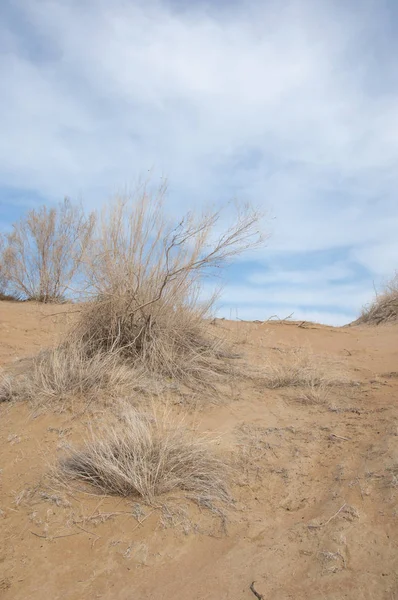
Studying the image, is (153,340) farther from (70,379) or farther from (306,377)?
(306,377)

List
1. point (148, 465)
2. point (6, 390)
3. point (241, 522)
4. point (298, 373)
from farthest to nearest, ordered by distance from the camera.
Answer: point (298, 373), point (6, 390), point (148, 465), point (241, 522)

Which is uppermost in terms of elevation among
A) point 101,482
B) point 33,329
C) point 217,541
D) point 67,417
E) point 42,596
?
point 33,329

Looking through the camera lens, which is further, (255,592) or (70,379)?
(70,379)

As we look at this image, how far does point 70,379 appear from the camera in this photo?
5324 millimetres

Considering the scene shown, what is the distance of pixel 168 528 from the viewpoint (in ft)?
10.7

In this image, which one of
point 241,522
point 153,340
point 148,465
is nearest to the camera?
point 241,522

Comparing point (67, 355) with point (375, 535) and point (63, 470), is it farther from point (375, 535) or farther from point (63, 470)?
point (375, 535)

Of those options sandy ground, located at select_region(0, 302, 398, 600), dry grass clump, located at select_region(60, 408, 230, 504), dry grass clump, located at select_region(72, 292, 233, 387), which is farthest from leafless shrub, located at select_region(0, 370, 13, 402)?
dry grass clump, located at select_region(60, 408, 230, 504)

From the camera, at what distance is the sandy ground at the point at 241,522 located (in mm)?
2764

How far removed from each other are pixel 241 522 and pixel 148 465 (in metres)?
0.77

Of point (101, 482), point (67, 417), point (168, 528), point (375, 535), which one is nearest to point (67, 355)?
point (67, 417)

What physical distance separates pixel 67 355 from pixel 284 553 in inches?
140

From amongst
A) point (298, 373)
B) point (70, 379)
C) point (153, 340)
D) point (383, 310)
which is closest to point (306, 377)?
point (298, 373)

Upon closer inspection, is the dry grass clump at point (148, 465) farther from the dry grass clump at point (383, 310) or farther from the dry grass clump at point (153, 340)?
the dry grass clump at point (383, 310)
